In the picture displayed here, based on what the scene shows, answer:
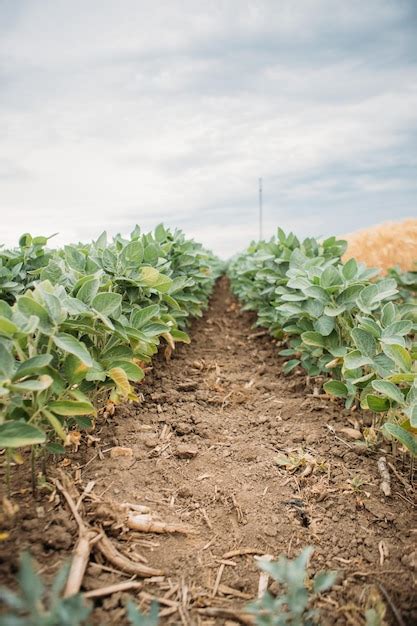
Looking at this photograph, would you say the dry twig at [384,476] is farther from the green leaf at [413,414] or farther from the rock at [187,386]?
the rock at [187,386]

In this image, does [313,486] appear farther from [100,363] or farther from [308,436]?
[100,363]

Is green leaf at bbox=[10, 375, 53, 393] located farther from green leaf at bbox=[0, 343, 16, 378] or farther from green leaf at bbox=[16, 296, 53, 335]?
green leaf at bbox=[16, 296, 53, 335]

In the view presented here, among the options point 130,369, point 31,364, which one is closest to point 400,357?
point 130,369

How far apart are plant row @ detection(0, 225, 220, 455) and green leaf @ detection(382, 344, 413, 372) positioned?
3.72 ft

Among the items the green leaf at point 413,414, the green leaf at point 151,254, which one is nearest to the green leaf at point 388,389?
the green leaf at point 413,414

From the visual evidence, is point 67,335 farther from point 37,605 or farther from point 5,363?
point 37,605

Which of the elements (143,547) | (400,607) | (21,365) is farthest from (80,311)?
(400,607)

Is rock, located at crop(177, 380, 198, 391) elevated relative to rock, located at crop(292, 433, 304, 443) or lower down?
elevated

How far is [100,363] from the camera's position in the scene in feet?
7.04

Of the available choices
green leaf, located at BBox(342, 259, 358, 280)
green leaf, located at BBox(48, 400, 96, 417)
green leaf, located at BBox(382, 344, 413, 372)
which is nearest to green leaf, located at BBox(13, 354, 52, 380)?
green leaf, located at BBox(48, 400, 96, 417)

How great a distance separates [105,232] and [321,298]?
1525mm

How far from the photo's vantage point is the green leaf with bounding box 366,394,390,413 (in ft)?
7.07

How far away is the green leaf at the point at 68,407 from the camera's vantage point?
1.67m

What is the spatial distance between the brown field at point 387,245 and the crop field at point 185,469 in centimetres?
404
